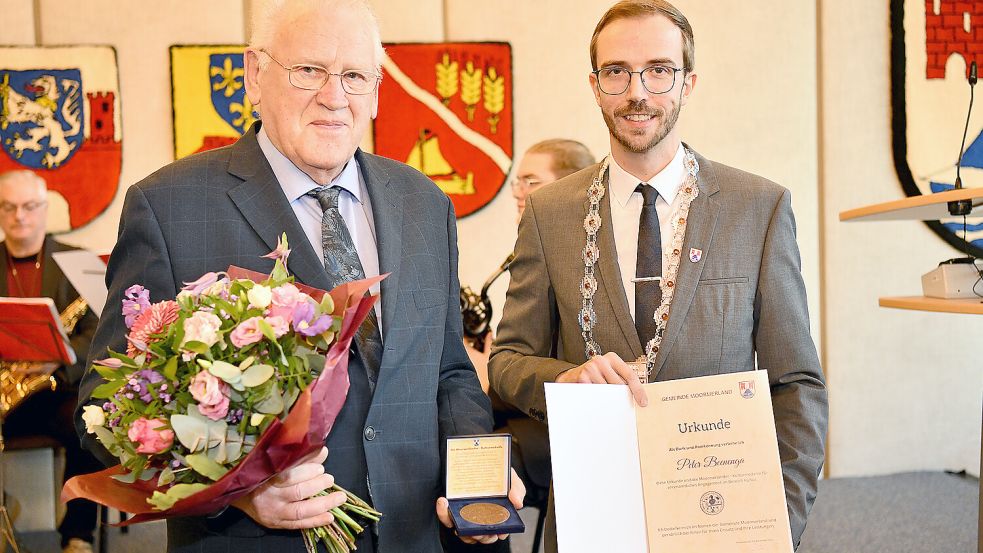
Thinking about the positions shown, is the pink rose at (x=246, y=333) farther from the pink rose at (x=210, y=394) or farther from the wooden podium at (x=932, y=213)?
the wooden podium at (x=932, y=213)

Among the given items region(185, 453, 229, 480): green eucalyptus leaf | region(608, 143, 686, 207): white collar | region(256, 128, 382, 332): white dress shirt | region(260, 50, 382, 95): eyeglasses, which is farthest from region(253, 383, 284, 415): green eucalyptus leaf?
region(608, 143, 686, 207): white collar

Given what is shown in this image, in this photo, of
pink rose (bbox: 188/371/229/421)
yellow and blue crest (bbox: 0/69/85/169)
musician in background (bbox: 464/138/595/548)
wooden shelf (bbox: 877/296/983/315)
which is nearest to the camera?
pink rose (bbox: 188/371/229/421)

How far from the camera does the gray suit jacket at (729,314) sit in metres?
1.92

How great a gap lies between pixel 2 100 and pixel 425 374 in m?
4.25

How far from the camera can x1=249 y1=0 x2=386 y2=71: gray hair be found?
180cm

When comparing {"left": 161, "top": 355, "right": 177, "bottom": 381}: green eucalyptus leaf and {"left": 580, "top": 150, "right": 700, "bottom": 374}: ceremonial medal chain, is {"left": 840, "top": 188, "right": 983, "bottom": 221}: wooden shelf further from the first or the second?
{"left": 161, "top": 355, "right": 177, "bottom": 381}: green eucalyptus leaf

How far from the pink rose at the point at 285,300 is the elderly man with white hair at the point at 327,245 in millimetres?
311

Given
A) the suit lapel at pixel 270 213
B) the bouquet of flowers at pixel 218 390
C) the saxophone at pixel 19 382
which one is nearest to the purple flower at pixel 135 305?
the bouquet of flowers at pixel 218 390

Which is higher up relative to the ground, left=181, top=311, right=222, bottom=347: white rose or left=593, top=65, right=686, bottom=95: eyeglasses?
left=593, top=65, right=686, bottom=95: eyeglasses

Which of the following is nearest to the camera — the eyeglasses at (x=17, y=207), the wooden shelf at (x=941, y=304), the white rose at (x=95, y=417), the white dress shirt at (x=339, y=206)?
the white rose at (x=95, y=417)

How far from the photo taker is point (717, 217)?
199cm

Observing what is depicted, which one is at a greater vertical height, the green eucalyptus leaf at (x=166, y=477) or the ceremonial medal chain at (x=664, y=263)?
the ceremonial medal chain at (x=664, y=263)

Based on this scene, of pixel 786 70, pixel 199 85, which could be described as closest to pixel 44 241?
pixel 199 85

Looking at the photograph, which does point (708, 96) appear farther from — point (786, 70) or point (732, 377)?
point (732, 377)
